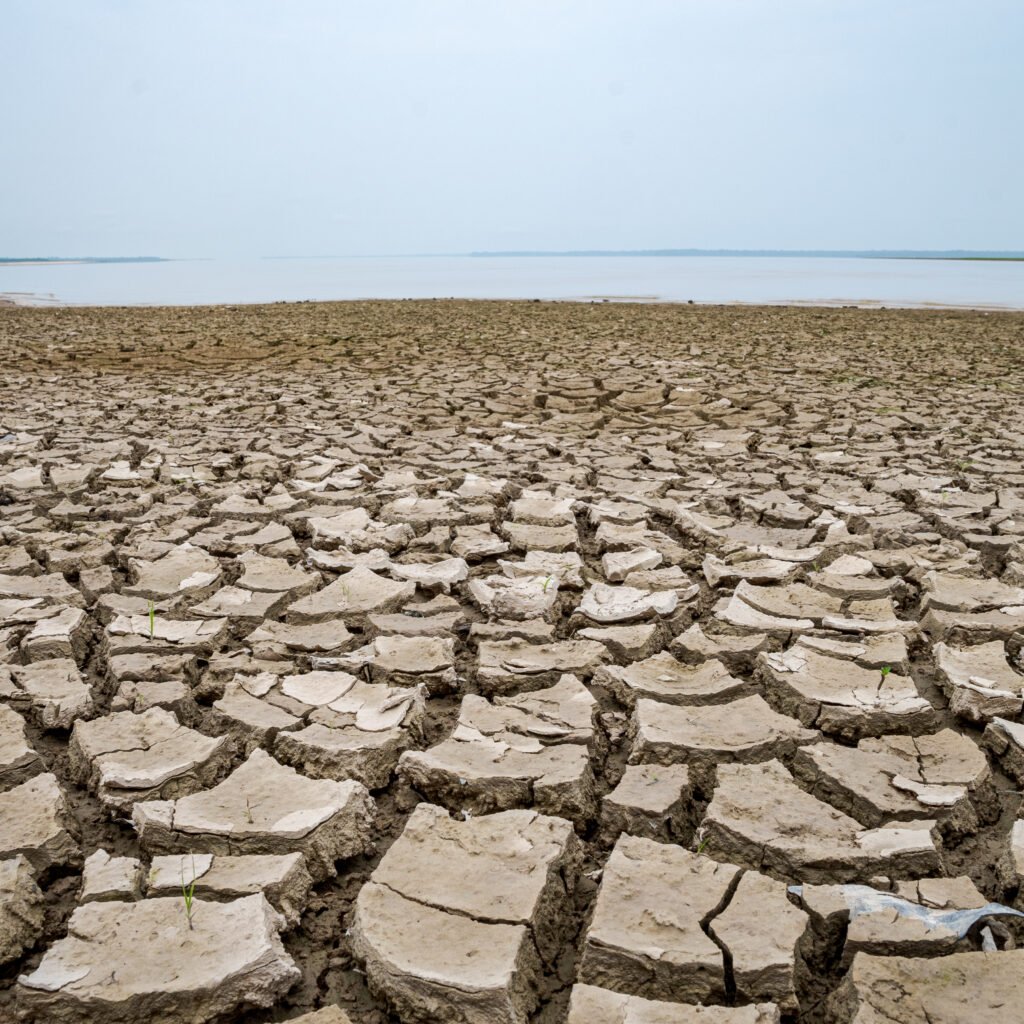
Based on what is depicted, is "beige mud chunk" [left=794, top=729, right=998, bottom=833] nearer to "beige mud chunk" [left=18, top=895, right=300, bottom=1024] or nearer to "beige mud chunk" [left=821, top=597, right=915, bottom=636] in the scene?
"beige mud chunk" [left=821, top=597, right=915, bottom=636]

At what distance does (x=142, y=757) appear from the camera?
169cm

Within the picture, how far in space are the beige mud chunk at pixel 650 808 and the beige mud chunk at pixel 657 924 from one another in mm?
79

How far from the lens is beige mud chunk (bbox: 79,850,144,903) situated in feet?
4.34

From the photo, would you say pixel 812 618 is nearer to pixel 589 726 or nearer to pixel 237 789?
pixel 589 726

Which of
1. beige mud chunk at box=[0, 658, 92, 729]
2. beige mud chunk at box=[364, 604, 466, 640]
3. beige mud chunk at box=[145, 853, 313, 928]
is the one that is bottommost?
beige mud chunk at box=[145, 853, 313, 928]

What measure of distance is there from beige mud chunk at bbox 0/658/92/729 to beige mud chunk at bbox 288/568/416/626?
549 millimetres

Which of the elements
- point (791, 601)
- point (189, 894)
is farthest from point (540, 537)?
point (189, 894)

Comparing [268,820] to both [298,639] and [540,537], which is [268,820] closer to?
[298,639]

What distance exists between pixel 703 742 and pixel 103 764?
1.15 meters

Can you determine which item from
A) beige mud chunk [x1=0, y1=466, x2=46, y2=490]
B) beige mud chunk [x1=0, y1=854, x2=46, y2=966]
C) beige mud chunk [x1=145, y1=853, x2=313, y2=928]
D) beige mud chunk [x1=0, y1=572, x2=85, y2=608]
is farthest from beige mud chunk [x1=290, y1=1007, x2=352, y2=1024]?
beige mud chunk [x1=0, y1=466, x2=46, y2=490]

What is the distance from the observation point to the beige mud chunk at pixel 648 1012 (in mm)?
1104

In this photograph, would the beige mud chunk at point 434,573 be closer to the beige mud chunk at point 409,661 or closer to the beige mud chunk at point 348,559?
the beige mud chunk at point 348,559

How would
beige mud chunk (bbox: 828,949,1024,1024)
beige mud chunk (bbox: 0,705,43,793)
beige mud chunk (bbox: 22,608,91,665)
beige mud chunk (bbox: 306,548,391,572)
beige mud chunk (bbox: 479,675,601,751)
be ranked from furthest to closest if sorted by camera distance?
1. beige mud chunk (bbox: 306,548,391,572)
2. beige mud chunk (bbox: 22,608,91,665)
3. beige mud chunk (bbox: 479,675,601,751)
4. beige mud chunk (bbox: 0,705,43,793)
5. beige mud chunk (bbox: 828,949,1024,1024)

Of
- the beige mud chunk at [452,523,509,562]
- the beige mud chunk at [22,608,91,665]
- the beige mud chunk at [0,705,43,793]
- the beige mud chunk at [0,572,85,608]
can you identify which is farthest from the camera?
the beige mud chunk at [452,523,509,562]
